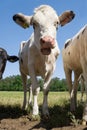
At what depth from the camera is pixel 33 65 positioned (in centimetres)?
1032

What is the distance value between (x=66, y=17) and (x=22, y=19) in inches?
50.4

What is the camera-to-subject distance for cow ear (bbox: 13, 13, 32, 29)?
1016 centimetres

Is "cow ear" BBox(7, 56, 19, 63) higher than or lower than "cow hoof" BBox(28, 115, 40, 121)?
higher

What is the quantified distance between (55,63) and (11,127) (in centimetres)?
Answer: 259

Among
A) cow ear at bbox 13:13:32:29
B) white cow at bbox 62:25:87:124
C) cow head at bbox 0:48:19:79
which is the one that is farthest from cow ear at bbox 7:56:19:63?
cow ear at bbox 13:13:32:29

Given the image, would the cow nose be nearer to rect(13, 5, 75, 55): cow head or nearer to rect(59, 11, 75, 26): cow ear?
rect(13, 5, 75, 55): cow head

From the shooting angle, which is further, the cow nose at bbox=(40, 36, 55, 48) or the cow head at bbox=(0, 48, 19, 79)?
the cow head at bbox=(0, 48, 19, 79)

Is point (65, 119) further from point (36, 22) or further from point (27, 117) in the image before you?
point (36, 22)

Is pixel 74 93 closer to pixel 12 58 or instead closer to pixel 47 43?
pixel 12 58

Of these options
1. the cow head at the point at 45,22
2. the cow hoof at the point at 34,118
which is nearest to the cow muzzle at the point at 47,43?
the cow head at the point at 45,22

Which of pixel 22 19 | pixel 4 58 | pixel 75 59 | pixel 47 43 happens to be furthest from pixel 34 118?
pixel 4 58

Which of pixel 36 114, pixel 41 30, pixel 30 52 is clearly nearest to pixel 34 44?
pixel 30 52

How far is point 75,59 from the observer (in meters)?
10.8

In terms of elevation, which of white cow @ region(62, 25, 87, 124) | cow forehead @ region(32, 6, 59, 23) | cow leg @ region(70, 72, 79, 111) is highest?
cow forehead @ region(32, 6, 59, 23)
